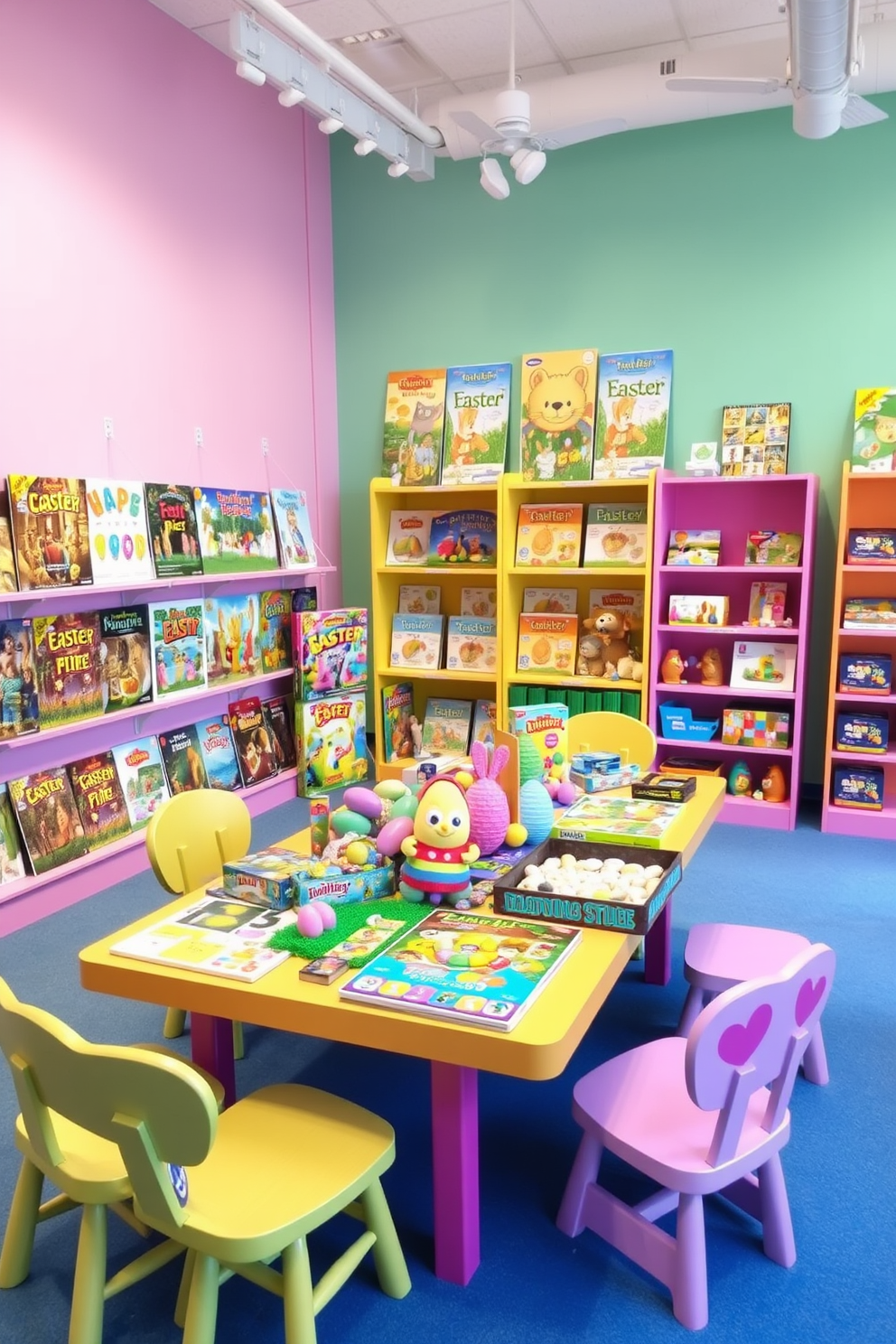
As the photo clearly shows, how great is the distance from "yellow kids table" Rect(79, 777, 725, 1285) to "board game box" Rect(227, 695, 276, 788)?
2763 mm

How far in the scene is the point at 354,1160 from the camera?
1.63 m

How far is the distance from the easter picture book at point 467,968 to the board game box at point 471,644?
3.28 meters

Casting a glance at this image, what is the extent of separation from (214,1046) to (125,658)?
2.28 m

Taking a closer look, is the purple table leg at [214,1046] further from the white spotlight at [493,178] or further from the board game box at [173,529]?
the white spotlight at [493,178]

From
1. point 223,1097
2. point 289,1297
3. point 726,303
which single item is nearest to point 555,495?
point 726,303

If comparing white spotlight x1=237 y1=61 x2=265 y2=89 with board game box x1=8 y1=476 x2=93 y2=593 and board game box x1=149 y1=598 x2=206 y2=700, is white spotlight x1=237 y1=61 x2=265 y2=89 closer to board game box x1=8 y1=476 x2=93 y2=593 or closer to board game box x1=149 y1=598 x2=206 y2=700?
board game box x1=8 y1=476 x2=93 y2=593

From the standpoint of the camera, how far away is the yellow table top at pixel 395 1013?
1.51 m

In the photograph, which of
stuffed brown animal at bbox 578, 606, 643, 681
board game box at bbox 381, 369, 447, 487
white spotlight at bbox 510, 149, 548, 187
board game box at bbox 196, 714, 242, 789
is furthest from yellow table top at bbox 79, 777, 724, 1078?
board game box at bbox 381, 369, 447, 487

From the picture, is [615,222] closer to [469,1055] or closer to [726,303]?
[726,303]

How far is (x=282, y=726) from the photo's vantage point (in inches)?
201

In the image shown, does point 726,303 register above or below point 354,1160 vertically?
above

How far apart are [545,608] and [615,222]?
2011 millimetres

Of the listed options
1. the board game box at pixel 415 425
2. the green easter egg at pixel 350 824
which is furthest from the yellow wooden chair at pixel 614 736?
the board game box at pixel 415 425

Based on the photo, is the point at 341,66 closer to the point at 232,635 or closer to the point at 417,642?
the point at 232,635
